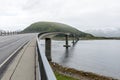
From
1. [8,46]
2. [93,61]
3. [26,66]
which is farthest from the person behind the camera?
[93,61]

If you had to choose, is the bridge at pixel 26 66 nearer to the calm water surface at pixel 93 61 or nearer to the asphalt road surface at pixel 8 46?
the asphalt road surface at pixel 8 46

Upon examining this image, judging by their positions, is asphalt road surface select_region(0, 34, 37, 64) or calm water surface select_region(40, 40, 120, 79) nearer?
asphalt road surface select_region(0, 34, 37, 64)

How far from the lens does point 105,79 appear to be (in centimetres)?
3506

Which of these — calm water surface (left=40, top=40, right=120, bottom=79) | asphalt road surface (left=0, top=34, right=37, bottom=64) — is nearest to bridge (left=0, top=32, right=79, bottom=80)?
asphalt road surface (left=0, top=34, right=37, bottom=64)

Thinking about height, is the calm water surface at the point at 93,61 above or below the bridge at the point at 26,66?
below

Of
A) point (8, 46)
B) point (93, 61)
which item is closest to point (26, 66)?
point (8, 46)

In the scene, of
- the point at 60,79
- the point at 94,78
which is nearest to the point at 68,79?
the point at 60,79

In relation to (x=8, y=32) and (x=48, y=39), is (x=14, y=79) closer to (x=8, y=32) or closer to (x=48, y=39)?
(x=48, y=39)

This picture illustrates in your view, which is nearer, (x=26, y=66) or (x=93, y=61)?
(x=26, y=66)

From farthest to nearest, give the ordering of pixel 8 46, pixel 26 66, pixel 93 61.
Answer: pixel 93 61 → pixel 8 46 → pixel 26 66

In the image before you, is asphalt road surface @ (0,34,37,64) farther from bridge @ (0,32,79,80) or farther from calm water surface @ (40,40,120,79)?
calm water surface @ (40,40,120,79)

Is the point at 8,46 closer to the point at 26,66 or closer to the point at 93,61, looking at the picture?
the point at 26,66

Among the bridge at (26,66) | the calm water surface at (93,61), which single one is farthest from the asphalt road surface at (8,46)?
the calm water surface at (93,61)

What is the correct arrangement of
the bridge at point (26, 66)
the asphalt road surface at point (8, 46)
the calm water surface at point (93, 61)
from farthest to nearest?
the calm water surface at point (93, 61), the asphalt road surface at point (8, 46), the bridge at point (26, 66)
